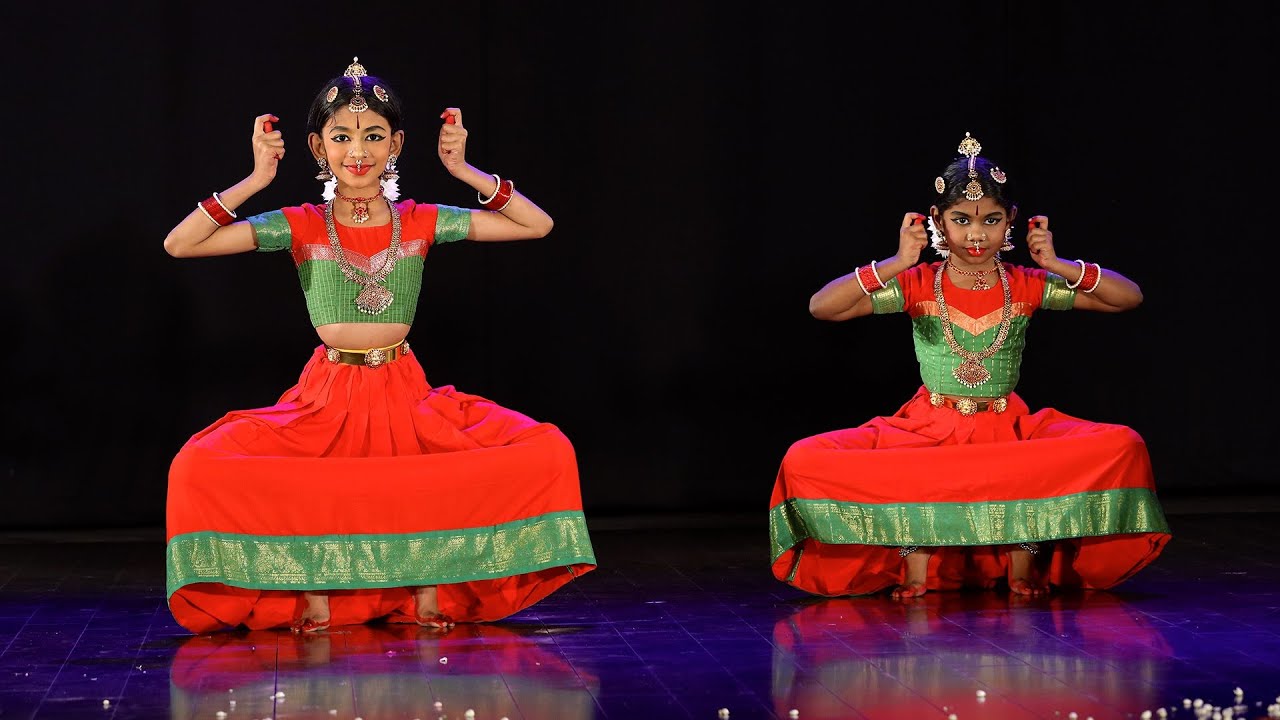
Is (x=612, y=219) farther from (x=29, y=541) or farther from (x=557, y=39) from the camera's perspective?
(x=29, y=541)

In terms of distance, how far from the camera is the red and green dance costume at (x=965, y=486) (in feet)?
16.2

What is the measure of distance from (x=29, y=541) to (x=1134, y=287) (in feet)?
13.5

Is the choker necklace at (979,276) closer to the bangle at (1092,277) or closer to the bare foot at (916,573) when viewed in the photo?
the bangle at (1092,277)

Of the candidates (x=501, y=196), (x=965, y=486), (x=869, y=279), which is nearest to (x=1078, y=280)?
(x=869, y=279)

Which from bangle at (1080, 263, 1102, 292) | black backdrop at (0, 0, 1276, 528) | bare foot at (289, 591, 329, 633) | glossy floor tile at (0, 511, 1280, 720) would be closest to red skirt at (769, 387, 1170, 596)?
glossy floor tile at (0, 511, 1280, 720)

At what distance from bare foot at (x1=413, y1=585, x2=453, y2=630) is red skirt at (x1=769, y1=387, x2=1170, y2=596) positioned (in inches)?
39.6

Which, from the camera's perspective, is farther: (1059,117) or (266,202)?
(1059,117)

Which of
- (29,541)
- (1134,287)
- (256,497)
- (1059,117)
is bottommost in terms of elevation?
(29,541)

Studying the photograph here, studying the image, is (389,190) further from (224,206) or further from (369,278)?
(224,206)

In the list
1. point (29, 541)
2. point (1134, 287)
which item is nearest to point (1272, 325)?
point (1134, 287)

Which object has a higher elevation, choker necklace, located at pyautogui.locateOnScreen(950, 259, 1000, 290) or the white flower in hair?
the white flower in hair

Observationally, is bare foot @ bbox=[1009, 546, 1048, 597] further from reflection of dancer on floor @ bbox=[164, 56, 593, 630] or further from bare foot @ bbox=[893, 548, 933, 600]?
reflection of dancer on floor @ bbox=[164, 56, 593, 630]

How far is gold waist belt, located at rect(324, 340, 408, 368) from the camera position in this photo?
15.8ft

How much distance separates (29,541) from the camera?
656cm
